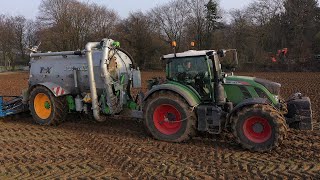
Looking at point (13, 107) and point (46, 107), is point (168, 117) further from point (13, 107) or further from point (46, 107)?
point (13, 107)

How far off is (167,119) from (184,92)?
0.74 m

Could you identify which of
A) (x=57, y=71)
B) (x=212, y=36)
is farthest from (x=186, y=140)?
(x=212, y=36)

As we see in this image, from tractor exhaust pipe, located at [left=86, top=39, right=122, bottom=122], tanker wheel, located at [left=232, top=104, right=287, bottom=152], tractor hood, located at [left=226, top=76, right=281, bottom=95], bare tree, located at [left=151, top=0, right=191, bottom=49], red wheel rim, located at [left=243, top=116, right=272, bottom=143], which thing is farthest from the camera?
bare tree, located at [left=151, top=0, right=191, bottom=49]

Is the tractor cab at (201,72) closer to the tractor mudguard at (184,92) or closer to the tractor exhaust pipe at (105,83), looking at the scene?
the tractor mudguard at (184,92)

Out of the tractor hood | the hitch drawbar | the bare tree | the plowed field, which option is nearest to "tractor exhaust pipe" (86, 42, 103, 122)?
the plowed field

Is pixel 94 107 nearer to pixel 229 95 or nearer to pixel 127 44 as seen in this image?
pixel 229 95

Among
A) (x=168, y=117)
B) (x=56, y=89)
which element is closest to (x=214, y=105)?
(x=168, y=117)

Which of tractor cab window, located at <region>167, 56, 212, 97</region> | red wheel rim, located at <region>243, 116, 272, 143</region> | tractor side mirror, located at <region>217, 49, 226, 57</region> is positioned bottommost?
red wheel rim, located at <region>243, 116, 272, 143</region>

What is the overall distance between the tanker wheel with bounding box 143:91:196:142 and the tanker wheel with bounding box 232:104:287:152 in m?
0.97

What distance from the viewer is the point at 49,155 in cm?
628

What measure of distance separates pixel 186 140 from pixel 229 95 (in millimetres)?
1280

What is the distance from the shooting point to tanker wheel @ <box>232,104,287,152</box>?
5.89 meters

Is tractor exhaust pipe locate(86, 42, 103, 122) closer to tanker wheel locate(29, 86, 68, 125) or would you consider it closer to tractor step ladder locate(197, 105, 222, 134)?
tanker wheel locate(29, 86, 68, 125)

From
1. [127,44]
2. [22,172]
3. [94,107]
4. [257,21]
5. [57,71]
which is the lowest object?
[22,172]
